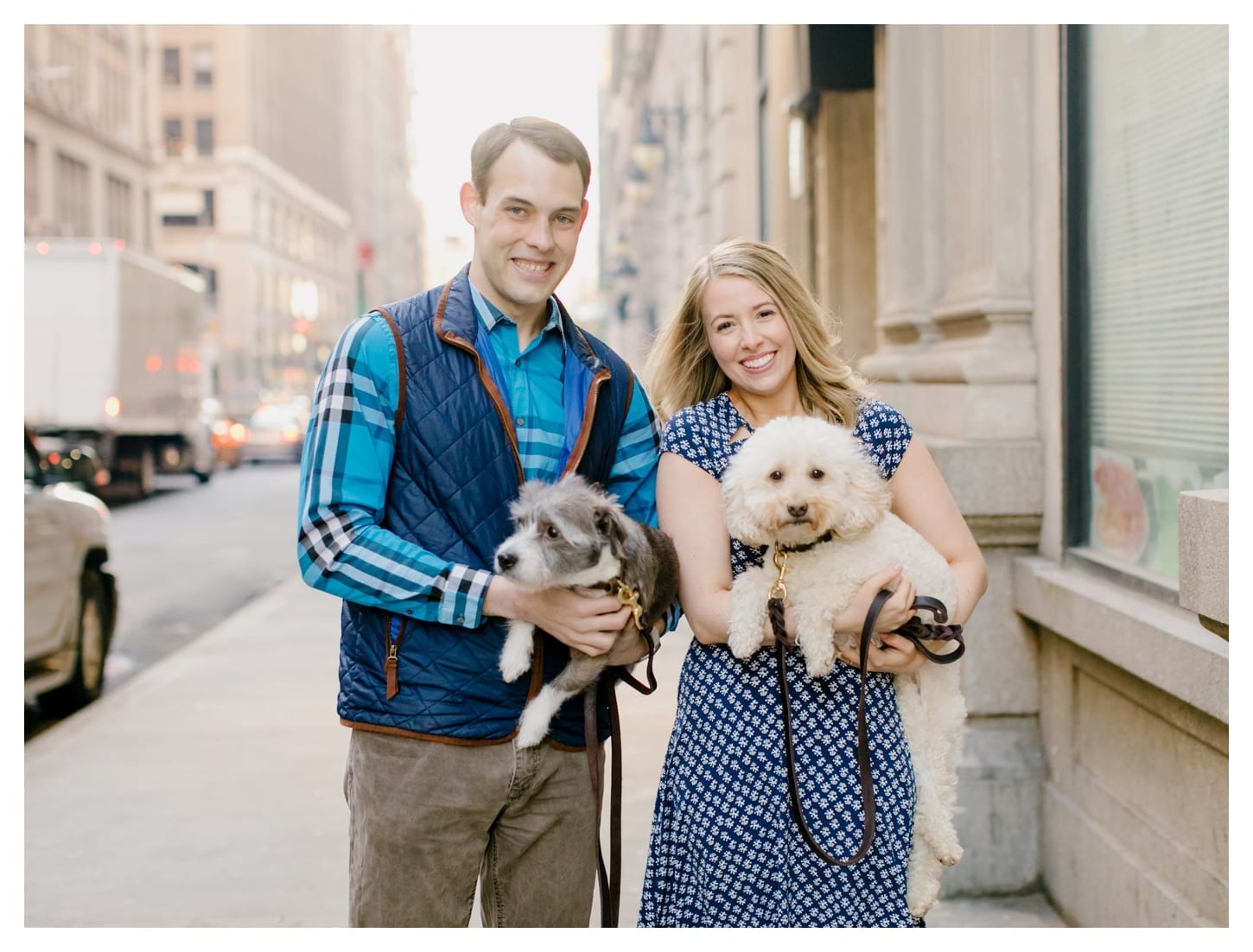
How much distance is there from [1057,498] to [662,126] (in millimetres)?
22859

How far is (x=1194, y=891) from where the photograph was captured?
4.07 meters

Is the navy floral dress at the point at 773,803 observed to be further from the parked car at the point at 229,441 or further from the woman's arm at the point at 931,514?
the parked car at the point at 229,441

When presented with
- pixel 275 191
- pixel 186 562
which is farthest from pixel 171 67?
pixel 186 562

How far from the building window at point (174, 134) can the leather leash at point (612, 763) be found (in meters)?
83.7

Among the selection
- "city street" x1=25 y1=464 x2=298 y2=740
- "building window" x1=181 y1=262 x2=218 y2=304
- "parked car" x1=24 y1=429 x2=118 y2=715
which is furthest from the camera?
"building window" x1=181 y1=262 x2=218 y2=304

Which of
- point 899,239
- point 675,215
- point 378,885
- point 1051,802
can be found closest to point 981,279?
point 899,239

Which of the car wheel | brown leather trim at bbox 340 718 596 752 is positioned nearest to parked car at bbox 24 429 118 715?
the car wheel

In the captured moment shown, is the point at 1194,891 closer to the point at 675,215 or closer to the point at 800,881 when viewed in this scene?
the point at 800,881

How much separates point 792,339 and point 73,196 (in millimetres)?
52927

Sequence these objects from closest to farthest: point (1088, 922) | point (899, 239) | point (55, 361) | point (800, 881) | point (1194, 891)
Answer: point (800, 881), point (1194, 891), point (1088, 922), point (899, 239), point (55, 361)

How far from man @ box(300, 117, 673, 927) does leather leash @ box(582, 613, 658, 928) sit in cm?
5

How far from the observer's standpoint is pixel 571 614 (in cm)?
282

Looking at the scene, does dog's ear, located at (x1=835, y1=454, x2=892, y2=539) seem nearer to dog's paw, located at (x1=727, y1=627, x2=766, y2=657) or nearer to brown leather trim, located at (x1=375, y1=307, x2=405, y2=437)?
dog's paw, located at (x1=727, y1=627, x2=766, y2=657)

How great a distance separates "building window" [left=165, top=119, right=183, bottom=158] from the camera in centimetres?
7975
